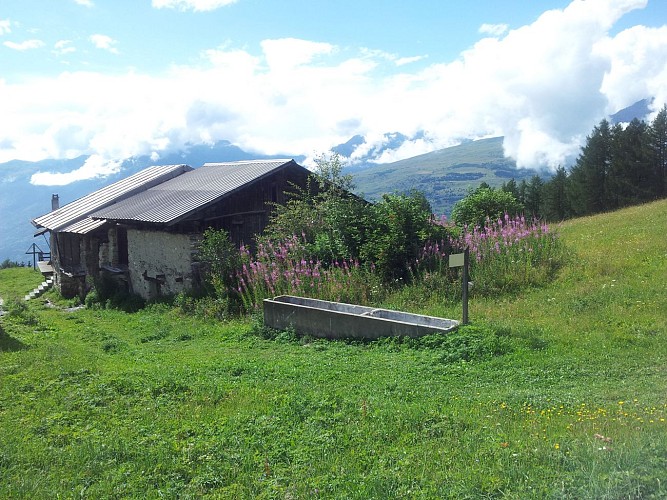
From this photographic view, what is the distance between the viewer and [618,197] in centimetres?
4959

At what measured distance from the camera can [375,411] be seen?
19.8ft

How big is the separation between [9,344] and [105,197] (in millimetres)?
17702

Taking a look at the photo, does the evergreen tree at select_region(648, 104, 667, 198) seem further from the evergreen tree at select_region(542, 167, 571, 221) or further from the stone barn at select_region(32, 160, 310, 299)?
the stone barn at select_region(32, 160, 310, 299)

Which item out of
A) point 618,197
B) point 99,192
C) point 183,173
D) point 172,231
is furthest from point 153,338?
point 618,197

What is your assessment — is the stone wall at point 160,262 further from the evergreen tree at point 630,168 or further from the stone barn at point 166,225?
the evergreen tree at point 630,168

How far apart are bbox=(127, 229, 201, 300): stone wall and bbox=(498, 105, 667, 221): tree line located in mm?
33387

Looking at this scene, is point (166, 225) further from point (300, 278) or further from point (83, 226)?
point (83, 226)

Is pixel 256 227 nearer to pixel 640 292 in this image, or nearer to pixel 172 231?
pixel 172 231

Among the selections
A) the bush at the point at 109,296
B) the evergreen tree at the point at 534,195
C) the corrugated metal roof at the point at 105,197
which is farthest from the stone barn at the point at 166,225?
the evergreen tree at the point at 534,195

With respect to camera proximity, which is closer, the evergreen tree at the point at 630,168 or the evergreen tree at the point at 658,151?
the evergreen tree at the point at 658,151

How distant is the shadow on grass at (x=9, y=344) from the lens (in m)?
11.0

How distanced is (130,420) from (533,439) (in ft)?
14.8

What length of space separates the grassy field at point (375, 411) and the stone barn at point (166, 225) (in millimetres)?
6869

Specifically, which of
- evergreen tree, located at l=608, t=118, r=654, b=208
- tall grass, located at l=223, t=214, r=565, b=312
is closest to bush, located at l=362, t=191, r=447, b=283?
tall grass, located at l=223, t=214, r=565, b=312
